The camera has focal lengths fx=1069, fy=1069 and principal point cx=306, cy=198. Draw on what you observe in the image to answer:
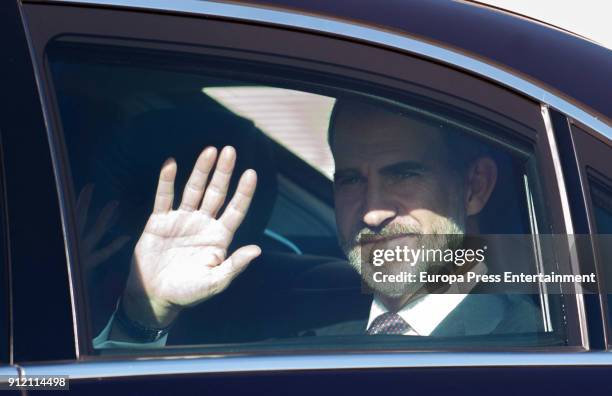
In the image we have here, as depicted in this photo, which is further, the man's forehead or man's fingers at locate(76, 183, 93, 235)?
the man's forehead

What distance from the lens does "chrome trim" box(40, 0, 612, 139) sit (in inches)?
73.2

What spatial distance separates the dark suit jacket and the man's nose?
12 centimetres

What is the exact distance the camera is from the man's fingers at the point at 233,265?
6.24 ft

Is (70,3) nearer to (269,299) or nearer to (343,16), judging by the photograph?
(343,16)

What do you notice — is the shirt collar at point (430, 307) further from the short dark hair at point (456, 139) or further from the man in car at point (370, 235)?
the short dark hair at point (456, 139)

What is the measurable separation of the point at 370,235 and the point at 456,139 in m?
0.25

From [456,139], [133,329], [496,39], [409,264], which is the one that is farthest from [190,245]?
[496,39]

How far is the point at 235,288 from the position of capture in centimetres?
189

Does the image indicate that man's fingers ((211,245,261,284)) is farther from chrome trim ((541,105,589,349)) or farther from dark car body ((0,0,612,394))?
chrome trim ((541,105,589,349))

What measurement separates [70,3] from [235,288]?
57cm

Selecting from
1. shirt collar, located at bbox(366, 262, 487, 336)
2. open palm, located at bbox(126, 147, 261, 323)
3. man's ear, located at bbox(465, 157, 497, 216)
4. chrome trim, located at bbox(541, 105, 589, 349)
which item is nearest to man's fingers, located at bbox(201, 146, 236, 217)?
open palm, located at bbox(126, 147, 261, 323)

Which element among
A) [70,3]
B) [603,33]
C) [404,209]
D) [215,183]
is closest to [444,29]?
[404,209]

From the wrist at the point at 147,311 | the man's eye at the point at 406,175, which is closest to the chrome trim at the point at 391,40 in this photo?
the man's eye at the point at 406,175

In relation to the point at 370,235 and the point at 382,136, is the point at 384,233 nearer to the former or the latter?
the point at 370,235
